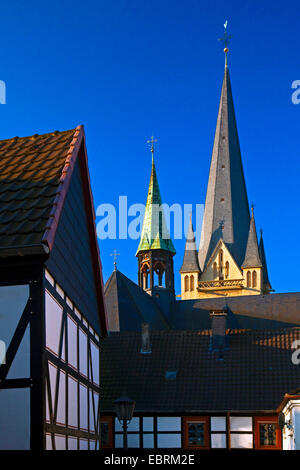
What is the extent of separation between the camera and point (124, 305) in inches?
1727

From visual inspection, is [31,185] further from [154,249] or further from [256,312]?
[154,249]

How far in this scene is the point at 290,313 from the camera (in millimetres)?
52562

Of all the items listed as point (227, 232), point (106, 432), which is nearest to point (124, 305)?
point (106, 432)

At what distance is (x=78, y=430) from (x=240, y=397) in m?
12.4

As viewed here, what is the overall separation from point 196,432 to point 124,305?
729 inches

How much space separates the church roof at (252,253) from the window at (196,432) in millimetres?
41924

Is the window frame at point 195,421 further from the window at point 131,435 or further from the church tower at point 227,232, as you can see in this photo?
the church tower at point 227,232

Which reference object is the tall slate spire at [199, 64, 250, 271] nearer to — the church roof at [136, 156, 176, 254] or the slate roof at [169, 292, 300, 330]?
the church roof at [136, 156, 176, 254]

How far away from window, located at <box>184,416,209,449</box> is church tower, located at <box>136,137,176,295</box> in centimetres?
3853

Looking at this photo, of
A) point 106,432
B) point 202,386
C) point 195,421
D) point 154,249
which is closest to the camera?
point 195,421

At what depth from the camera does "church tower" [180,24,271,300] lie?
67.8 m

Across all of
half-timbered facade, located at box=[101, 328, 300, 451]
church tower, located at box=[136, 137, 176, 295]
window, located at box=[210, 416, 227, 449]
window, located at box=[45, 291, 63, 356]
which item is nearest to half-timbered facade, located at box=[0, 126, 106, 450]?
window, located at box=[45, 291, 63, 356]

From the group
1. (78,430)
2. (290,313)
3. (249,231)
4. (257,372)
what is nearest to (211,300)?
(290,313)

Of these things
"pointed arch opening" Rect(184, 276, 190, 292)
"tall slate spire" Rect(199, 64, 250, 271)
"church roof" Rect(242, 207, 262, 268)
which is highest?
"tall slate spire" Rect(199, 64, 250, 271)
